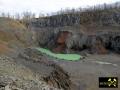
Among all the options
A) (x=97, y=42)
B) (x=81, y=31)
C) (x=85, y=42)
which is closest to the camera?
(x=97, y=42)

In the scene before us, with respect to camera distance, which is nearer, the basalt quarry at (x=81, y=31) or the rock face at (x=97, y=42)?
the rock face at (x=97, y=42)

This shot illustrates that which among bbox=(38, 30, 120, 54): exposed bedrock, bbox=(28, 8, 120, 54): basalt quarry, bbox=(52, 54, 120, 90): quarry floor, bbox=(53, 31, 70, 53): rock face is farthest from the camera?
bbox=(28, 8, 120, 54): basalt quarry

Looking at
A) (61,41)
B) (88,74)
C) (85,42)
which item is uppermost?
(61,41)

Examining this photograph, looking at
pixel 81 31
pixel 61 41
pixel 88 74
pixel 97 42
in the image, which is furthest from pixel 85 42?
pixel 88 74

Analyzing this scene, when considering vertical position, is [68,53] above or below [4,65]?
below

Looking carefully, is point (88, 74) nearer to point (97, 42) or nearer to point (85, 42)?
point (97, 42)

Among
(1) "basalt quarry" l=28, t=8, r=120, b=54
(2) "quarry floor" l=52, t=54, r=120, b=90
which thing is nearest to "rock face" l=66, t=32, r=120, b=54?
(1) "basalt quarry" l=28, t=8, r=120, b=54

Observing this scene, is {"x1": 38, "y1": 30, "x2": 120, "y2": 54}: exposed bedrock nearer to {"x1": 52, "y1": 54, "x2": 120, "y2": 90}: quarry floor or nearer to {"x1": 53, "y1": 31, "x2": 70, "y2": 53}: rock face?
{"x1": 53, "y1": 31, "x2": 70, "y2": 53}: rock face

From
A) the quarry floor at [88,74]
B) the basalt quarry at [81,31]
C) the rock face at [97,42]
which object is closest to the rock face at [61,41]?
the basalt quarry at [81,31]

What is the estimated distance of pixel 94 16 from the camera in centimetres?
6781

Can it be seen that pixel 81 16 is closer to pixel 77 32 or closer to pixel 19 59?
pixel 77 32

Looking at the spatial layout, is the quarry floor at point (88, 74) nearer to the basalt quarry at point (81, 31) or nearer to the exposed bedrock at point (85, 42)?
the exposed bedrock at point (85, 42)

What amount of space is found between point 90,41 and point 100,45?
227cm

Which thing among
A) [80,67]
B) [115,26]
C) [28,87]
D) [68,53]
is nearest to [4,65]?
[28,87]
